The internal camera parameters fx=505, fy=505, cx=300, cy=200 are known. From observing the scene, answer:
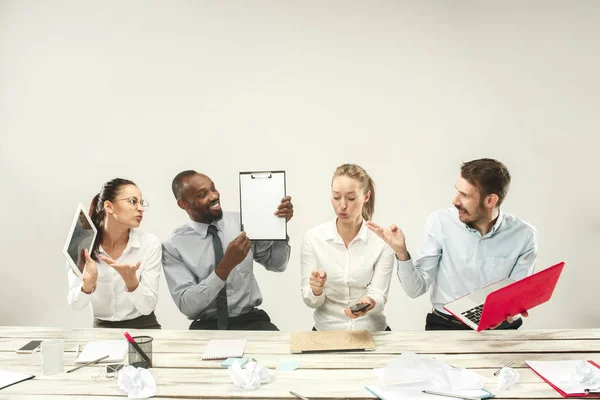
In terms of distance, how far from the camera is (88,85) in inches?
134

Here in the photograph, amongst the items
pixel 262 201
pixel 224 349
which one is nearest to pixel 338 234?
pixel 262 201

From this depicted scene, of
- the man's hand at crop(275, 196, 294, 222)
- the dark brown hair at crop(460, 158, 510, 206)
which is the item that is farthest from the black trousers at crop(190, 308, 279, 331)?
the dark brown hair at crop(460, 158, 510, 206)

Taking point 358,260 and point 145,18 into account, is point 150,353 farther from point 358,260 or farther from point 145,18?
point 145,18

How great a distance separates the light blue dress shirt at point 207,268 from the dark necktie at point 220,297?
0.08 ft

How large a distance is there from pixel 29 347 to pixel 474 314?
1948 mm

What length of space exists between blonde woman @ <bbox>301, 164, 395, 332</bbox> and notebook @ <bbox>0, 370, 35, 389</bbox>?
131cm

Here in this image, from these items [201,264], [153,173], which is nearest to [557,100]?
[201,264]

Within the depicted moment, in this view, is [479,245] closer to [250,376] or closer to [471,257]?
[471,257]

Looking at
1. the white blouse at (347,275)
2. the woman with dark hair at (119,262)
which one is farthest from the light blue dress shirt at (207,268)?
the white blouse at (347,275)

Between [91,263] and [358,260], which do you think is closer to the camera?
[91,263]

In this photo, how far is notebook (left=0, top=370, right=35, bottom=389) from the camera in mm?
1778

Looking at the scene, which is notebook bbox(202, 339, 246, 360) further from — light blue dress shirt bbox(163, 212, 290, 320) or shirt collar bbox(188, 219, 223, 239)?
shirt collar bbox(188, 219, 223, 239)

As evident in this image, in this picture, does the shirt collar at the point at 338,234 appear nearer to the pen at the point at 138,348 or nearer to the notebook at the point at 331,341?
the notebook at the point at 331,341

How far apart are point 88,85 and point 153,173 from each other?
74 cm
